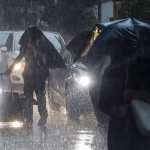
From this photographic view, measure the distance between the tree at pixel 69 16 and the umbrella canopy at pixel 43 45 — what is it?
2002cm

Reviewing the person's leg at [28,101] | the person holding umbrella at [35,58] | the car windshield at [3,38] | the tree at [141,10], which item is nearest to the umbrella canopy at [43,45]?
the person holding umbrella at [35,58]

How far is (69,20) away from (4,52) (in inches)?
554

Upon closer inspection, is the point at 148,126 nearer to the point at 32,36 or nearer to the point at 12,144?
the point at 12,144

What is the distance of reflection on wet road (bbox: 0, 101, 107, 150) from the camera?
22.3 feet

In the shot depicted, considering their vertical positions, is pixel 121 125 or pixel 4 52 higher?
pixel 121 125

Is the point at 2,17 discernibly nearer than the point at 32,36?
No

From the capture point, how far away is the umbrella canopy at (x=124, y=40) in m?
3.88

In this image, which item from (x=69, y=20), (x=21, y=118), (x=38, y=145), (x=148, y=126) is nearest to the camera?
(x=148, y=126)

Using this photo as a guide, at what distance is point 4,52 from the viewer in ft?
47.6

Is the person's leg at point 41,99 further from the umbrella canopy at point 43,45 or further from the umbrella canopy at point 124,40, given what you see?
the umbrella canopy at point 124,40

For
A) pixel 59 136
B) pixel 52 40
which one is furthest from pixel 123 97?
pixel 52 40

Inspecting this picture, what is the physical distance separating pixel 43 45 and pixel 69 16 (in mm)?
20197

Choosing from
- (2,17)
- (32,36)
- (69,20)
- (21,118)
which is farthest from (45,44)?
(2,17)

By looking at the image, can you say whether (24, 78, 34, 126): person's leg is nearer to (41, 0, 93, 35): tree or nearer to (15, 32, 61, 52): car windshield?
(15, 32, 61, 52): car windshield
